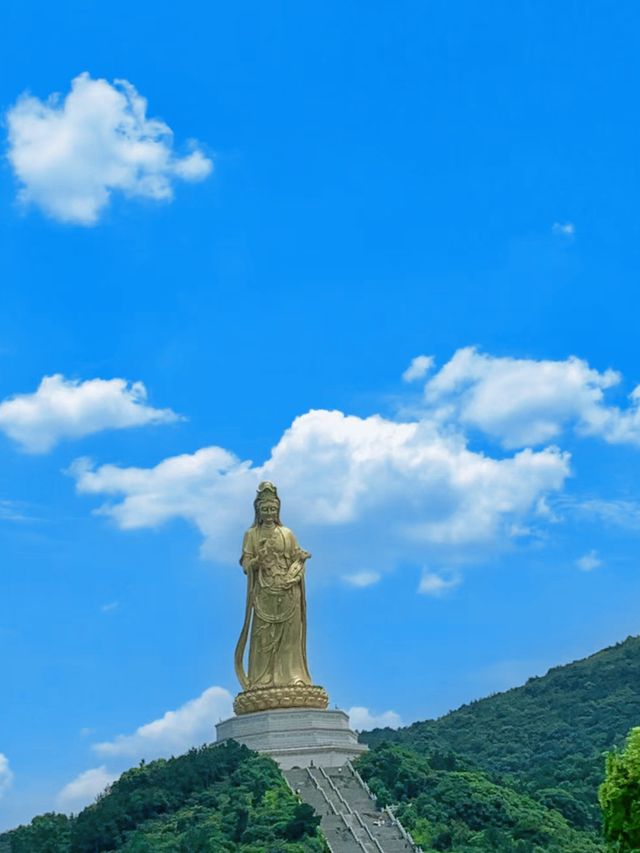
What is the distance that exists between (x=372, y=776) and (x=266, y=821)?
4.33 metres

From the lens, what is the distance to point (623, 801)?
14.4 meters

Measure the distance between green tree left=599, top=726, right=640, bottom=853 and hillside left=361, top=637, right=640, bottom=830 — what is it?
23.9 metres

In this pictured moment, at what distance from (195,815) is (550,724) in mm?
28514

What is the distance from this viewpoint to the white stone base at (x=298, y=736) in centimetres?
3291

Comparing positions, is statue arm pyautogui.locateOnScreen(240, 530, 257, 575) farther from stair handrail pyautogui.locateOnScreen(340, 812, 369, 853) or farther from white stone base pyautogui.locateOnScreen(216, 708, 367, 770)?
stair handrail pyautogui.locateOnScreen(340, 812, 369, 853)

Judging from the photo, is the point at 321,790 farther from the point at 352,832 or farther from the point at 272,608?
the point at 272,608

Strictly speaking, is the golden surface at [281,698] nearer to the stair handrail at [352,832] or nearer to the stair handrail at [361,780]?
the stair handrail at [361,780]

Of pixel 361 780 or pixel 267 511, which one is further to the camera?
pixel 267 511

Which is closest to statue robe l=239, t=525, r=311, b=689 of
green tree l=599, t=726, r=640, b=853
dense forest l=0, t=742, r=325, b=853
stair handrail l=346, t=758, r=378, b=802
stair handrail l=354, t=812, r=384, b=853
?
dense forest l=0, t=742, r=325, b=853

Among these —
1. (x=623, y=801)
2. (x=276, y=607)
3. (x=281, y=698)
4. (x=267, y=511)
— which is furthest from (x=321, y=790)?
(x=623, y=801)

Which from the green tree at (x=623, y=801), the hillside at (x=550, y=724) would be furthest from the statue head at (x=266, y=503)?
the green tree at (x=623, y=801)

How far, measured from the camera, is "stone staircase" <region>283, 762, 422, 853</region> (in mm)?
27625

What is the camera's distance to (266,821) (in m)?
28.0

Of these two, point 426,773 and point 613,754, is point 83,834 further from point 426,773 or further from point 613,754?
point 613,754
